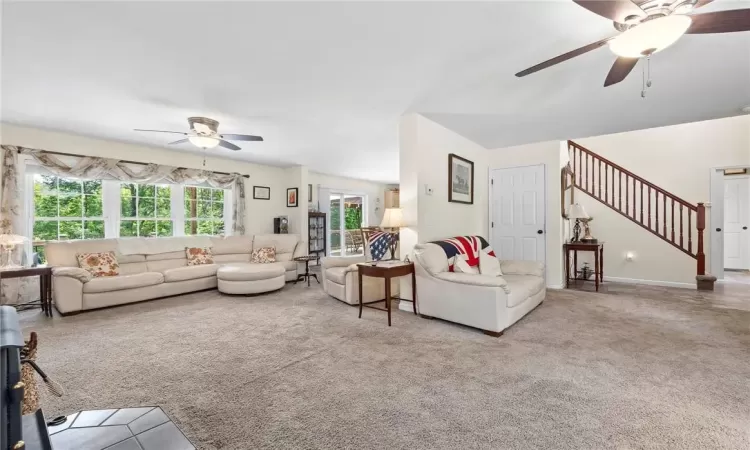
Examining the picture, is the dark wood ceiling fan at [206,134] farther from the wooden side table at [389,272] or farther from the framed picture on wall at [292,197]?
the framed picture on wall at [292,197]

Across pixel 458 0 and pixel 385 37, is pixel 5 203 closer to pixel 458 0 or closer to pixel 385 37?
pixel 385 37

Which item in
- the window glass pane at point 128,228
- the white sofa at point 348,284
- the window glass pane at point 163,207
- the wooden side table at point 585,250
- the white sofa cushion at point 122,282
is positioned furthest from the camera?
the window glass pane at point 163,207

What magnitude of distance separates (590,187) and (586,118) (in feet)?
8.26

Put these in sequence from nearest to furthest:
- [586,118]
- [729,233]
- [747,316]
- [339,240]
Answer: [747,316], [586,118], [729,233], [339,240]

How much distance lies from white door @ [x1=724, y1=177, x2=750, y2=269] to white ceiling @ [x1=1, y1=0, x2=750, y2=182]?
3665 mm

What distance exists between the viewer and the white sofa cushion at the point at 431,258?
3.31 m

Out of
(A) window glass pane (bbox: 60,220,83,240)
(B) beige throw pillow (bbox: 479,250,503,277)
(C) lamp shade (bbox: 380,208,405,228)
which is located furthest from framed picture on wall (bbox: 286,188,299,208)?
(B) beige throw pillow (bbox: 479,250,503,277)

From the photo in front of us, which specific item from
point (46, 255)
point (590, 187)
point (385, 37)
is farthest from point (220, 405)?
point (590, 187)

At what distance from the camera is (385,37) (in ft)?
7.10

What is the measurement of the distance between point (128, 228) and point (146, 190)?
2.14ft

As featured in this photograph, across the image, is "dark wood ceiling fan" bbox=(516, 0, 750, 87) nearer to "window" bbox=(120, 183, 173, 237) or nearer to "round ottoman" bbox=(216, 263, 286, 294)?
"round ottoman" bbox=(216, 263, 286, 294)

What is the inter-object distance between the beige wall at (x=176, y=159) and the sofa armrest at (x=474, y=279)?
431cm

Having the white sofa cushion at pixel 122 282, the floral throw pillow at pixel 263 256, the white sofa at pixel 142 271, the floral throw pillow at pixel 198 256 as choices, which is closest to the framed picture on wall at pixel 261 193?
the white sofa at pixel 142 271

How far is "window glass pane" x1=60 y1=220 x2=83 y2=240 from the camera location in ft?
14.8
